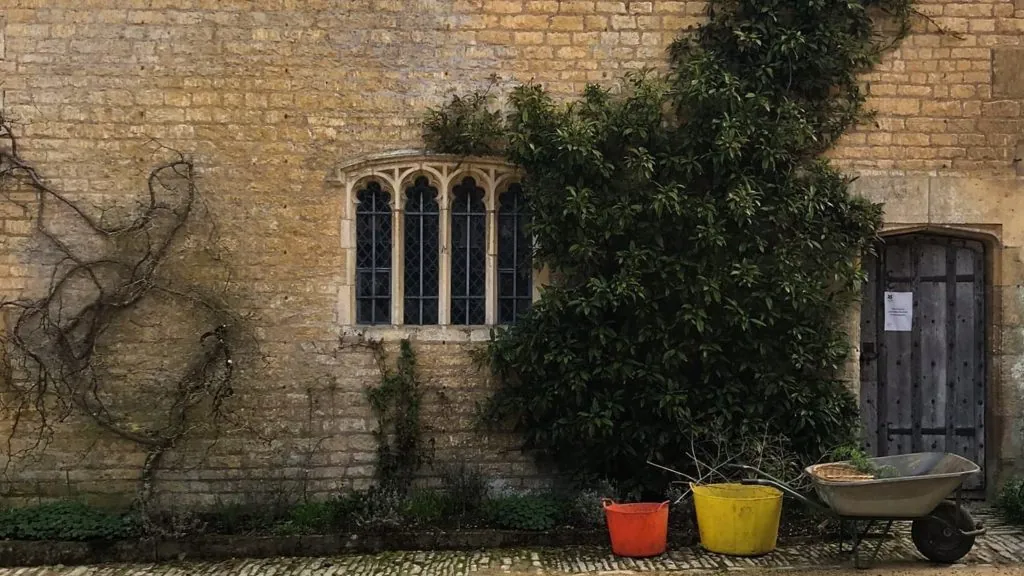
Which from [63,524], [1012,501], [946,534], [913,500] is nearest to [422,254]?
[63,524]

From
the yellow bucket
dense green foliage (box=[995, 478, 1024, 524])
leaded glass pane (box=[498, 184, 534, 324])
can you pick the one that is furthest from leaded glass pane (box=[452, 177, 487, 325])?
dense green foliage (box=[995, 478, 1024, 524])

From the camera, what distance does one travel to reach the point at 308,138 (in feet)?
21.5

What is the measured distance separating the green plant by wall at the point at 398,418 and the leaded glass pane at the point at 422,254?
34 centimetres

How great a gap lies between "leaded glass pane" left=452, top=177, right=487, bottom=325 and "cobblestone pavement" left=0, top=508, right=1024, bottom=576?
6.64 feet

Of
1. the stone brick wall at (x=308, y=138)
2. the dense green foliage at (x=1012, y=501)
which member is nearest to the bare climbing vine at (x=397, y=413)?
the stone brick wall at (x=308, y=138)

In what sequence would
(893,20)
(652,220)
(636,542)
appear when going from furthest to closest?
1. (893,20)
2. (652,220)
3. (636,542)

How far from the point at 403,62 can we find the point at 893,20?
4.21 m

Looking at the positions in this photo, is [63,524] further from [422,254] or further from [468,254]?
[468,254]

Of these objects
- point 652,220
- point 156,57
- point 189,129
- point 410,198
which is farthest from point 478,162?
point 156,57

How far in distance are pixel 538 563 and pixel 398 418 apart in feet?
5.77

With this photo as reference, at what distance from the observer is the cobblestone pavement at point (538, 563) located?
538 cm

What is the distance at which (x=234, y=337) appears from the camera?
6539 mm

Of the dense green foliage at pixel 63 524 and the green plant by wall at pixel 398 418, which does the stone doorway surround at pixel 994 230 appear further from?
the dense green foliage at pixel 63 524

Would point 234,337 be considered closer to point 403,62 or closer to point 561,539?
point 403,62
